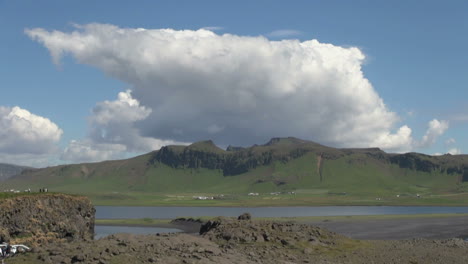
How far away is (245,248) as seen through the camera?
193 ft

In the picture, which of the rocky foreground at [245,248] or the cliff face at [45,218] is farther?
the cliff face at [45,218]

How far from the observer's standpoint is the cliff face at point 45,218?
69.8 m

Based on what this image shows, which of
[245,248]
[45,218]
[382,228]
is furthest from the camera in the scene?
[382,228]

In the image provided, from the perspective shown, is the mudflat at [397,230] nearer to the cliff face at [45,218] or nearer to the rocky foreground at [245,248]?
the rocky foreground at [245,248]

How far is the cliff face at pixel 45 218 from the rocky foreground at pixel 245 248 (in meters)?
18.1

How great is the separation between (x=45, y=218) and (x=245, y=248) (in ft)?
116

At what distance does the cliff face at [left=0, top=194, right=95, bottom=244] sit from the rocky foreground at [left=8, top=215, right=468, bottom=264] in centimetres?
1811

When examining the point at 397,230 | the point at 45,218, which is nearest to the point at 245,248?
the point at 45,218

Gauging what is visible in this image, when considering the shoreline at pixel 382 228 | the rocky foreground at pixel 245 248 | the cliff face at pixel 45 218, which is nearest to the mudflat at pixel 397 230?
the shoreline at pixel 382 228

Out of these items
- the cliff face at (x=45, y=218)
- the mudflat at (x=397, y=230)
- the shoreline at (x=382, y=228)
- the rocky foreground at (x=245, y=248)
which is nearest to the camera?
the rocky foreground at (x=245, y=248)

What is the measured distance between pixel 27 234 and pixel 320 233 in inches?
1696

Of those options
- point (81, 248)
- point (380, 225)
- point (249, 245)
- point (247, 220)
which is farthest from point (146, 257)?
point (380, 225)

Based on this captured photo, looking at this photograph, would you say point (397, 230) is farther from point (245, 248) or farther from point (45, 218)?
point (45, 218)

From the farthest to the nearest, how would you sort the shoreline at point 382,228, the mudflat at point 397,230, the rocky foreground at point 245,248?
the shoreline at point 382,228
the mudflat at point 397,230
the rocky foreground at point 245,248
